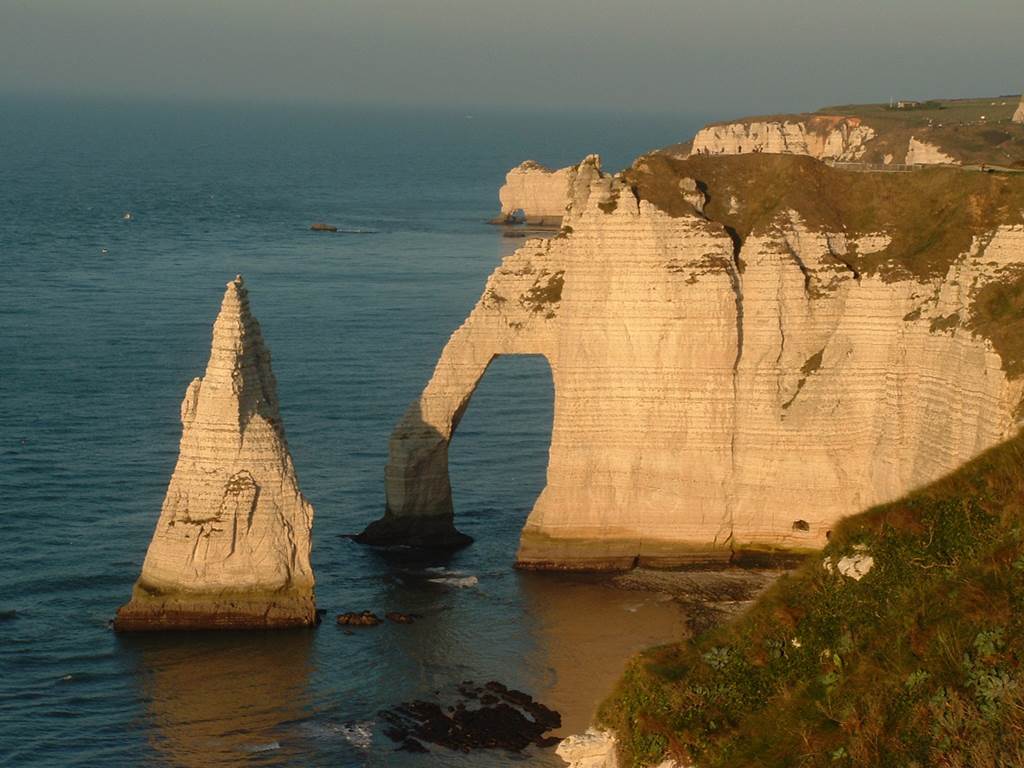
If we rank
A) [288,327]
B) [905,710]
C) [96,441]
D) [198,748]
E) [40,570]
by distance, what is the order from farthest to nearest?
[288,327]
[96,441]
[40,570]
[198,748]
[905,710]

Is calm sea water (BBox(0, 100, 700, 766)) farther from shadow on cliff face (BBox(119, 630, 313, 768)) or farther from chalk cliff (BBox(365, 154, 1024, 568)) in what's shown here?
chalk cliff (BBox(365, 154, 1024, 568))

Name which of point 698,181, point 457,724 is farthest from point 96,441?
point 457,724

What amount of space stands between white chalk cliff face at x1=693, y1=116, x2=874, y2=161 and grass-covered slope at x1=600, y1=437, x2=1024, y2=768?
96.8 metres

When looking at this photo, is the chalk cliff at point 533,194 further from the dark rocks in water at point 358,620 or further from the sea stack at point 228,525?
the dark rocks in water at point 358,620

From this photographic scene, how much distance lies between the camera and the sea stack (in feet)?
140

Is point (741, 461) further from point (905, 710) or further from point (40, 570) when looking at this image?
point (905, 710)

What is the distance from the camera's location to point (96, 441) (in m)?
58.4

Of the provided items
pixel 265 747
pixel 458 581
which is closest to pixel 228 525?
pixel 458 581

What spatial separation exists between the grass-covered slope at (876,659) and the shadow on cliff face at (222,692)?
Result: 14.8 meters

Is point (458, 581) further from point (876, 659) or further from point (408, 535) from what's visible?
point (876, 659)

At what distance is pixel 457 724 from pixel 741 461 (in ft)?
49.4

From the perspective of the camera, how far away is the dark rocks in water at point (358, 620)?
43.4 metres

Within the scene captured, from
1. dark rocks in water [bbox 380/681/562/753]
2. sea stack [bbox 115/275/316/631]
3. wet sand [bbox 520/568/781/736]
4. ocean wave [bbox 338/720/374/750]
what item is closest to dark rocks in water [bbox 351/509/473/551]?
wet sand [bbox 520/568/781/736]

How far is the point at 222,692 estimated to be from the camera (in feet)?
128
